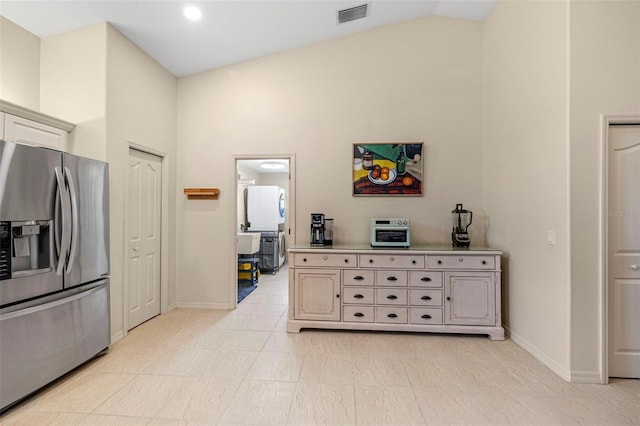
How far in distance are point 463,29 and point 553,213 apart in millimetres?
2584

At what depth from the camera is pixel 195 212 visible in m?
3.86

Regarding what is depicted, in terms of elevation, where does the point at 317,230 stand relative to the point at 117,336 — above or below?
above

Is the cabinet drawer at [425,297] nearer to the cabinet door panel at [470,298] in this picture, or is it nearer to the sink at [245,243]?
the cabinet door panel at [470,298]

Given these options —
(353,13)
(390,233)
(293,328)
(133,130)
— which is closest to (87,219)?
(133,130)

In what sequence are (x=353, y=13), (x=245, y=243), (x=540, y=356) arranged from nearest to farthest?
(x=540, y=356)
(x=353, y=13)
(x=245, y=243)

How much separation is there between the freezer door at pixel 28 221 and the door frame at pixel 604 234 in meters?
4.19

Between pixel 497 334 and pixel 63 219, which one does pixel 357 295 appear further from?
pixel 63 219

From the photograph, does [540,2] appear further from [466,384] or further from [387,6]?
[466,384]

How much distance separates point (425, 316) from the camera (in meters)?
3.02

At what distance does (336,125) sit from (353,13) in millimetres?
1259

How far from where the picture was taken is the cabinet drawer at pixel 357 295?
3.08m

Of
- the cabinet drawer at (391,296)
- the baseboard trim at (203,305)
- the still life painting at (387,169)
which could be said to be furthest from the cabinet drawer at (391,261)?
the baseboard trim at (203,305)

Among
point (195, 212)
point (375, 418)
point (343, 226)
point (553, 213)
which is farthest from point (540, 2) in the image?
point (195, 212)

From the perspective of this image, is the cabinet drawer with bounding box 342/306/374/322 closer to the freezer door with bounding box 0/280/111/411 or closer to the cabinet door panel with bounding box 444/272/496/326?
the cabinet door panel with bounding box 444/272/496/326
